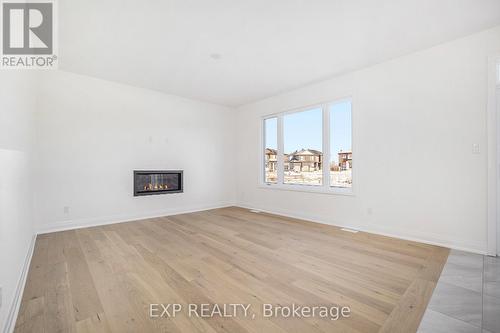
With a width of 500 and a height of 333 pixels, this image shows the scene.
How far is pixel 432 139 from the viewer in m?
3.16

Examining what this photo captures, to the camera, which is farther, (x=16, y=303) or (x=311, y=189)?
(x=311, y=189)

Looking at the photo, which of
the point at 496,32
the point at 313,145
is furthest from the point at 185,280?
the point at 496,32

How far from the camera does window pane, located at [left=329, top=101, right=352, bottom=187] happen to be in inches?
164

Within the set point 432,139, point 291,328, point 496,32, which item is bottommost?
point 291,328

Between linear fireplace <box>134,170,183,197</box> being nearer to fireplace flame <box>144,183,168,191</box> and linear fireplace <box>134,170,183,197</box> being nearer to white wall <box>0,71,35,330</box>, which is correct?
fireplace flame <box>144,183,168,191</box>

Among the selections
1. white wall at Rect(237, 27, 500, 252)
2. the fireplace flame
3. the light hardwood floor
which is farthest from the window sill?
the fireplace flame

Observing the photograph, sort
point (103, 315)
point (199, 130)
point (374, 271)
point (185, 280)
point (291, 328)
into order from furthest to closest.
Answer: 1. point (199, 130)
2. point (374, 271)
3. point (185, 280)
4. point (103, 315)
5. point (291, 328)

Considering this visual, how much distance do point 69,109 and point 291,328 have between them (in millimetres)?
4655

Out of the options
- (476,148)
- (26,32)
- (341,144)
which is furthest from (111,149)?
(476,148)

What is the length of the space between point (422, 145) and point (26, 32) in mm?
5189

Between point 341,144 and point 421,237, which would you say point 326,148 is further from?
point 421,237

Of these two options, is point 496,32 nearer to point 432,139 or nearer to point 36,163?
point 432,139

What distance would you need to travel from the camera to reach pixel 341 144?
14.1 ft

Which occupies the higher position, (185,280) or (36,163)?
(36,163)
